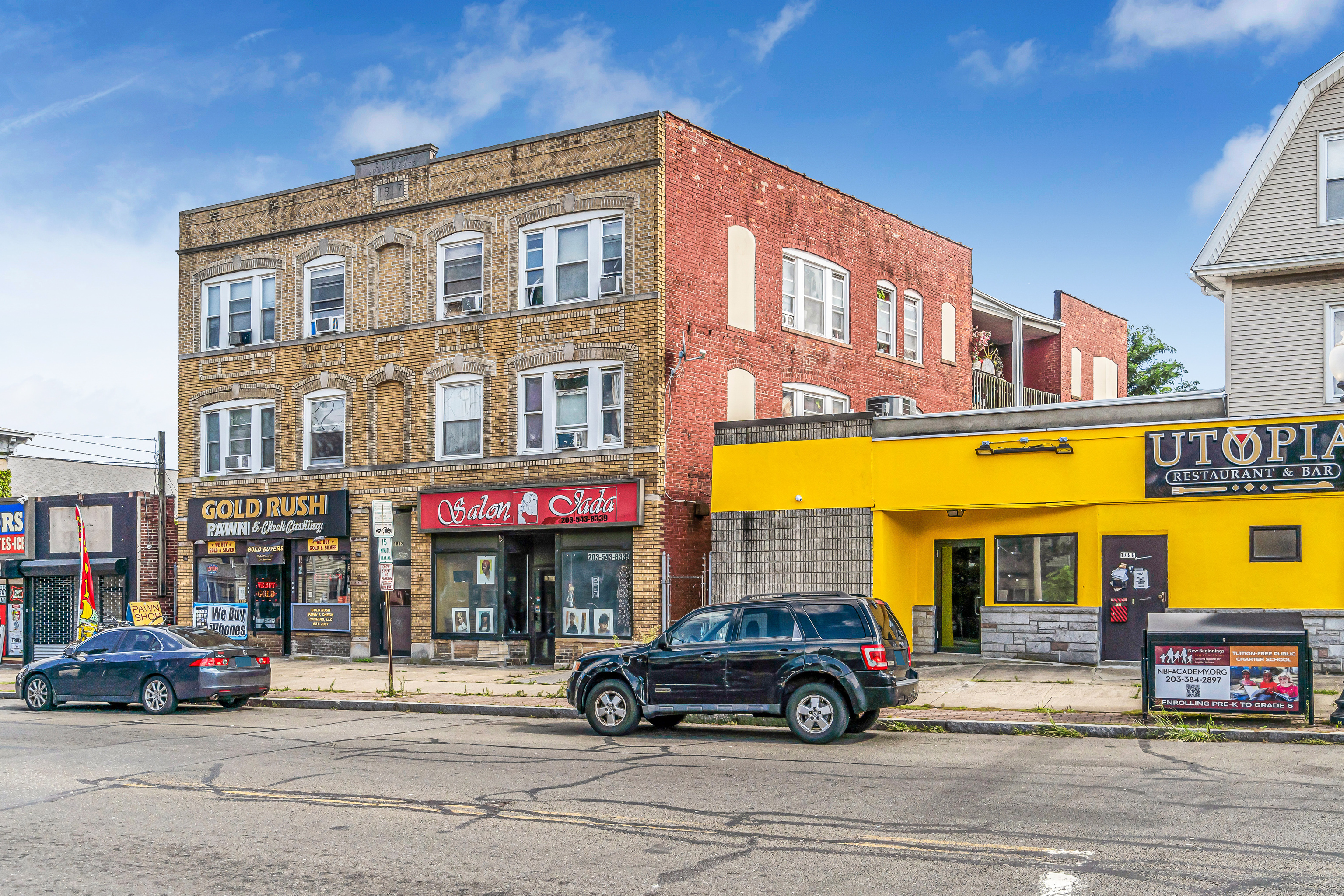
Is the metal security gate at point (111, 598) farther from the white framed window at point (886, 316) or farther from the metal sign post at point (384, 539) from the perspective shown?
the white framed window at point (886, 316)

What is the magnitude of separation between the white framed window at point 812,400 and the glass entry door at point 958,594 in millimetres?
4924

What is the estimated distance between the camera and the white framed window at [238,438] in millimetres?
29828

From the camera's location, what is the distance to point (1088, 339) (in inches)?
1582

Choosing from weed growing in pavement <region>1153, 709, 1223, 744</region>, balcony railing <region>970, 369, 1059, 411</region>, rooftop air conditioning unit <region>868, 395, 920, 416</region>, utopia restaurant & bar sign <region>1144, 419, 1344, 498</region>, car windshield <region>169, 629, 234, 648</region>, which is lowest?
weed growing in pavement <region>1153, 709, 1223, 744</region>

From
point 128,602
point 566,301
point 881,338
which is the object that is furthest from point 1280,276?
point 128,602

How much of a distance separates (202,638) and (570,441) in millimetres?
8309

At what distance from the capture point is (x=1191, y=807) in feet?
31.9

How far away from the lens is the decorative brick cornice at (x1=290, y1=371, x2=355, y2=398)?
92.6 ft

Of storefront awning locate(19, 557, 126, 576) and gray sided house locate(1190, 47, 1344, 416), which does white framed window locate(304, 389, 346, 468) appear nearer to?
storefront awning locate(19, 557, 126, 576)

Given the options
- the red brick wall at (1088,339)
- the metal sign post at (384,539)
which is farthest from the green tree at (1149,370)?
the metal sign post at (384,539)

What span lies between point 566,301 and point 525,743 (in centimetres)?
1258

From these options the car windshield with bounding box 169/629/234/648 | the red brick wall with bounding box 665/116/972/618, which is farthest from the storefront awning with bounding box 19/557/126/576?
the red brick wall with bounding box 665/116/972/618

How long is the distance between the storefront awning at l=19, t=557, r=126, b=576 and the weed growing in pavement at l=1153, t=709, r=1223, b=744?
25.4 metres

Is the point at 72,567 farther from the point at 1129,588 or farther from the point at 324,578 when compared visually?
the point at 1129,588
